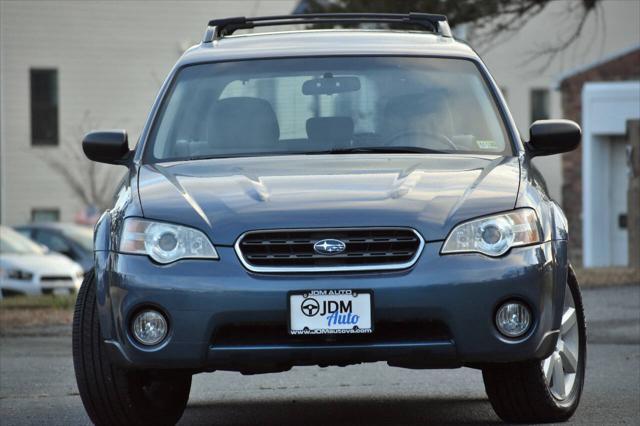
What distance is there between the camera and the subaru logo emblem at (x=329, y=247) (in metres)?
6.00

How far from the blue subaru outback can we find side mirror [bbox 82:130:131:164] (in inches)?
5.2

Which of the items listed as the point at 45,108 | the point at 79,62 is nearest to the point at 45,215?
the point at 45,108

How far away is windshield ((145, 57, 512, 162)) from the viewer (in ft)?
23.5

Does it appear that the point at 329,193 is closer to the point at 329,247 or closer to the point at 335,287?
the point at 329,247

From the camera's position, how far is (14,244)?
2466cm

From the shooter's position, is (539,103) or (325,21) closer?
(325,21)

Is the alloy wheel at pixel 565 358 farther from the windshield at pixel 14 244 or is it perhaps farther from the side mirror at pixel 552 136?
the windshield at pixel 14 244

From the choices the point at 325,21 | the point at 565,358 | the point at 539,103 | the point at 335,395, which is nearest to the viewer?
the point at 565,358

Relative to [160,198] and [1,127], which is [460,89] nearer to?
[160,198]

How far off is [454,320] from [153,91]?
35.2 metres

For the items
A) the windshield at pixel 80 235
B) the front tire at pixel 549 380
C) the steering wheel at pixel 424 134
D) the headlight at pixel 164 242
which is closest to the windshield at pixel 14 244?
the windshield at pixel 80 235

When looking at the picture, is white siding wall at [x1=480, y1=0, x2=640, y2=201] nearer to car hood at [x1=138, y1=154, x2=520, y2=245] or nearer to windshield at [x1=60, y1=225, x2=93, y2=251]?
windshield at [x1=60, y1=225, x2=93, y2=251]

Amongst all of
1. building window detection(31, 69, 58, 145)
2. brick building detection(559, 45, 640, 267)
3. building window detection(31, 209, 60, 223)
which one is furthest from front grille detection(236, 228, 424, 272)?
building window detection(31, 209, 60, 223)

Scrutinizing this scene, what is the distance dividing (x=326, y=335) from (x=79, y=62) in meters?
34.8
